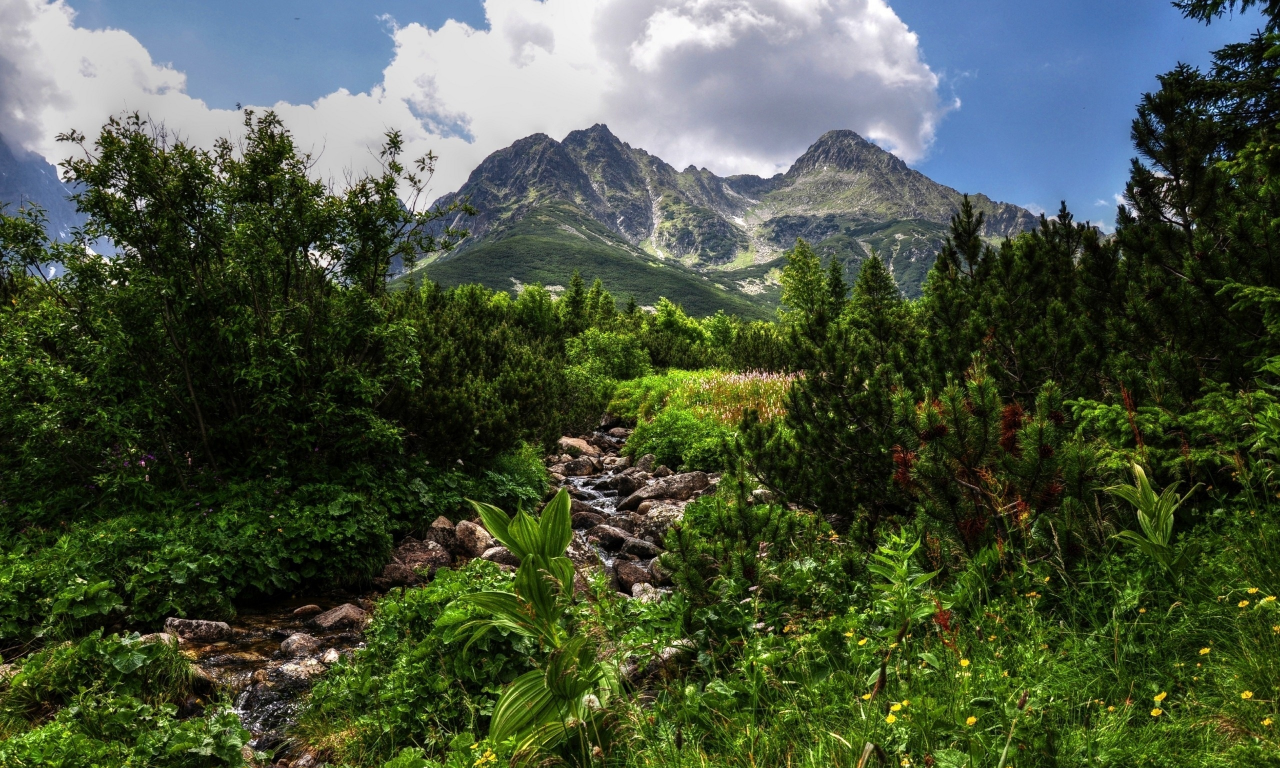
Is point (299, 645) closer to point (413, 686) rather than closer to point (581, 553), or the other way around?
point (413, 686)

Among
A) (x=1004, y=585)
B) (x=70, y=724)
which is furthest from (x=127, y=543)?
(x=1004, y=585)

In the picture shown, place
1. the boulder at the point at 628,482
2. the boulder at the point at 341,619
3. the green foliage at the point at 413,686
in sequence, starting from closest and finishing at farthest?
1. the green foliage at the point at 413,686
2. the boulder at the point at 341,619
3. the boulder at the point at 628,482

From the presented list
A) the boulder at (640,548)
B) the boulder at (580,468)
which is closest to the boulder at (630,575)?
the boulder at (640,548)

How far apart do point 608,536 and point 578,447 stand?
6.86 m

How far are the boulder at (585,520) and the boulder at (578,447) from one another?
4743mm

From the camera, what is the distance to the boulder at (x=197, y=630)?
4773 mm

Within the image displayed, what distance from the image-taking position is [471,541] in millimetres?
7285

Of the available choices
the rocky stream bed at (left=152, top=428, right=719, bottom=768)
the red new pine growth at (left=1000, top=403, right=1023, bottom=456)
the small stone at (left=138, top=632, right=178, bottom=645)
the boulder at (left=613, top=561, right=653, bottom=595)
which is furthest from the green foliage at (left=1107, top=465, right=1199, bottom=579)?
the small stone at (left=138, top=632, right=178, bottom=645)

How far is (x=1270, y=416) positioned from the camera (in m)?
2.62

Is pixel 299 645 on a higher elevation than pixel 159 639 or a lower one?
lower

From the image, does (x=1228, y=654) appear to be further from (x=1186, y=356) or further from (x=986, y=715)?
(x=1186, y=356)

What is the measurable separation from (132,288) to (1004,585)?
8.15m

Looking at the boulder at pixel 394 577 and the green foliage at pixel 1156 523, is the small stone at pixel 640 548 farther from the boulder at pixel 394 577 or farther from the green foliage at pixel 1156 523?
the green foliage at pixel 1156 523

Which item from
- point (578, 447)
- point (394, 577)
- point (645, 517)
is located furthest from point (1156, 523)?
point (578, 447)
